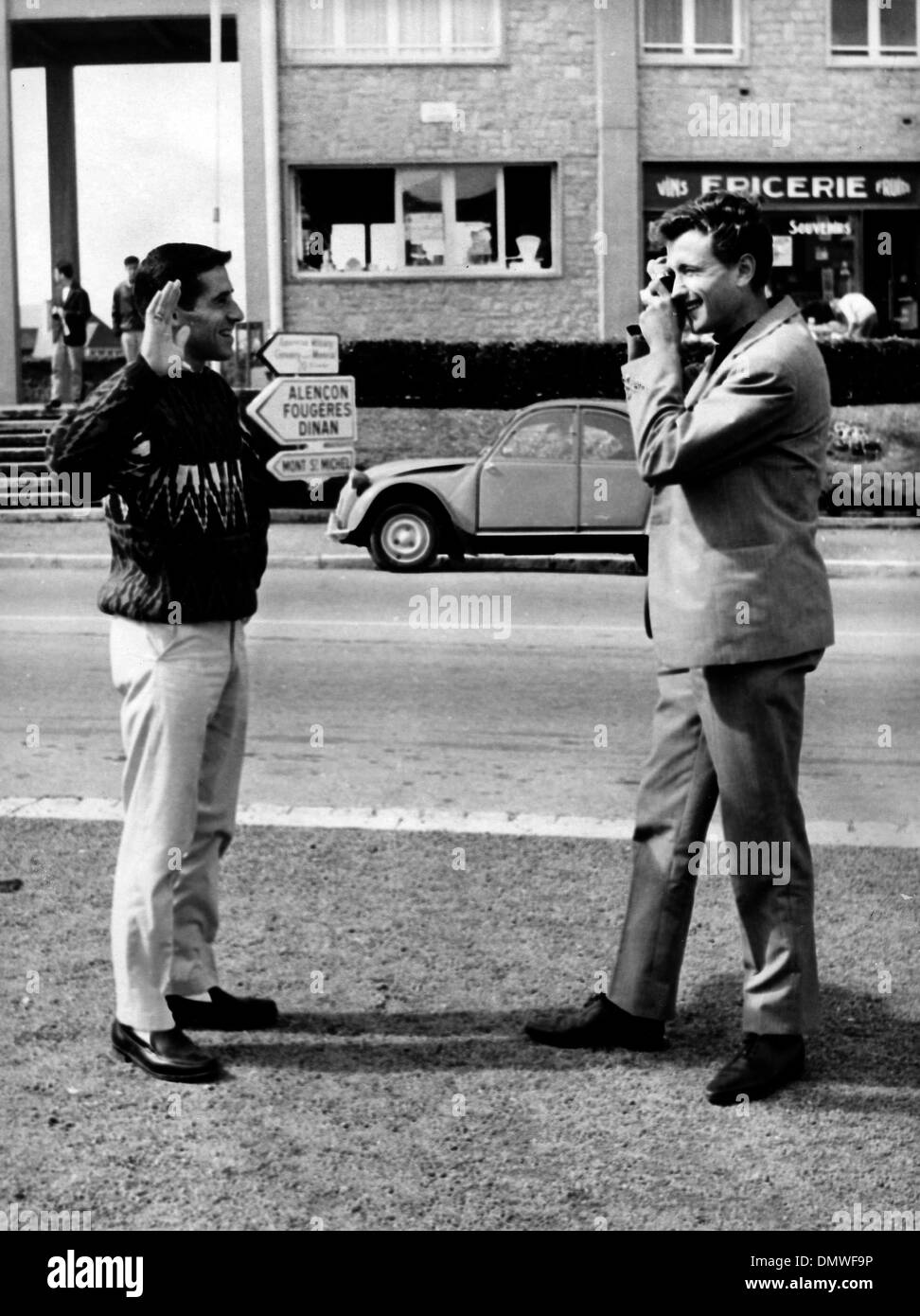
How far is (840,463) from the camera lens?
22.1 meters

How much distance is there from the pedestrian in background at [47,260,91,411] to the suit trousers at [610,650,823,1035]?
68.4ft

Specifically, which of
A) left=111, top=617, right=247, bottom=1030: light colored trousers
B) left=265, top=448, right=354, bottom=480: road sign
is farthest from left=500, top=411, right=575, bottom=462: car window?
left=111, top=617, right=247, bottom=1030: light colored trousers

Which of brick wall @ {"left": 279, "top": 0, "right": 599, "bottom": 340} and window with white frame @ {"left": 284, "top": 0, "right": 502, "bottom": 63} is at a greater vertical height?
window with white frame @ {"left": 284, "top": 0, "right": 502, "bottom": 63}

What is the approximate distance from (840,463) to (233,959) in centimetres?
1784

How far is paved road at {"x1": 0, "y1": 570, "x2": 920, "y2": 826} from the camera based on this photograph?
778 centimetres

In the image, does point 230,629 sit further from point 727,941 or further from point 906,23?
point 906,23

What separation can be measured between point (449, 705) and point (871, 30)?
73.1ft

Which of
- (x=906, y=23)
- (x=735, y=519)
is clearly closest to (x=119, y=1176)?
(x=735, y=519)

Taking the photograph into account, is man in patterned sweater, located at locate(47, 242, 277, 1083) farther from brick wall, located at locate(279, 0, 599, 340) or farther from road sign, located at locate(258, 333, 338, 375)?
brick wall, located at locate(279, 0, 599, 340)

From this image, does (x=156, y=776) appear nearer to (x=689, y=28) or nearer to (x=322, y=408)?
(x=322, y=408)

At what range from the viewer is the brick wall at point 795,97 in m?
28.4

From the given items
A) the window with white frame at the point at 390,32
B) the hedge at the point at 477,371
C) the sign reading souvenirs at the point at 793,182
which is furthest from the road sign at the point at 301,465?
the sign reading souvenirs at the point at 793,182

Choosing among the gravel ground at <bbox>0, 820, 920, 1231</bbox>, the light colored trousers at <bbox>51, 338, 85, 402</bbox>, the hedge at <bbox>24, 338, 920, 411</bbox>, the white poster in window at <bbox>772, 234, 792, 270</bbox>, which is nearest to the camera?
the gravel ground at <bbox>0, 820, 920, 1231</bbox>

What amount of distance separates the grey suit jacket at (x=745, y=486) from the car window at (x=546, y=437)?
38.5 ft
